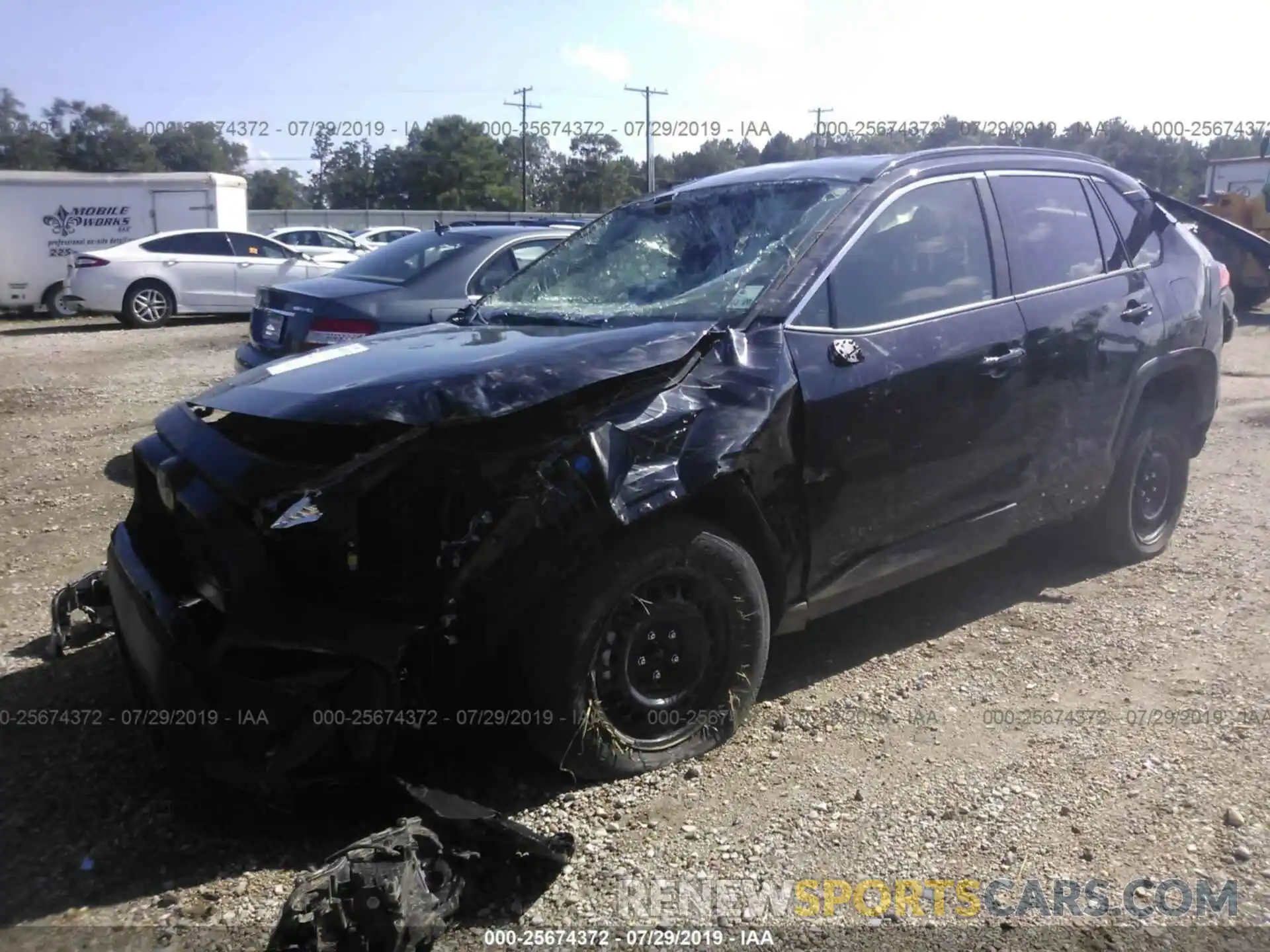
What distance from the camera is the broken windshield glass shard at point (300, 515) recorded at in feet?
9.04

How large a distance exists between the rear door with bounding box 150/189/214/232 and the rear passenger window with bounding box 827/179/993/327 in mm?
17998

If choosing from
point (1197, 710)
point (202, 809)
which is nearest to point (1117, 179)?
point (1197, 710)

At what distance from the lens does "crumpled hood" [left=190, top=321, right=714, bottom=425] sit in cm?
292

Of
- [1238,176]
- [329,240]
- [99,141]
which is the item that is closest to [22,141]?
[99,141]

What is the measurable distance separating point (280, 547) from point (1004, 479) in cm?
269

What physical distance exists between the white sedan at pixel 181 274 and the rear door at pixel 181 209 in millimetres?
3696

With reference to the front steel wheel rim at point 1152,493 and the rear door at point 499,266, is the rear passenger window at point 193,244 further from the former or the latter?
→ the front steel wheel rim at point 1152,493

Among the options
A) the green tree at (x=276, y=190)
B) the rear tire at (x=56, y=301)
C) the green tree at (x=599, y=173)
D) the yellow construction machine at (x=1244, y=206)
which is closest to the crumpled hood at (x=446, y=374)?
the yellow construction machine at (x=1244, y=206)

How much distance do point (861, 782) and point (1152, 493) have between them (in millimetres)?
2752

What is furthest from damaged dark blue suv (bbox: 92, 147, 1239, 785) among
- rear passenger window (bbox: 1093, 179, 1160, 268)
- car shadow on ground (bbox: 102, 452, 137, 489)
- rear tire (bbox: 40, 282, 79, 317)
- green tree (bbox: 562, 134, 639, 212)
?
green tree (bbox: 562, 134, 639, 212)

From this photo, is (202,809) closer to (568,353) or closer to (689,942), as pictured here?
(689,942)

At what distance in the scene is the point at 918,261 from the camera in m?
4.02

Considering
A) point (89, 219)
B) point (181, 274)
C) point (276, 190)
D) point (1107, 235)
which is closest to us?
point (1107, 235)

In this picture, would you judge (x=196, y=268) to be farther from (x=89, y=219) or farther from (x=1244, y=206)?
(x=1244, y=206)
